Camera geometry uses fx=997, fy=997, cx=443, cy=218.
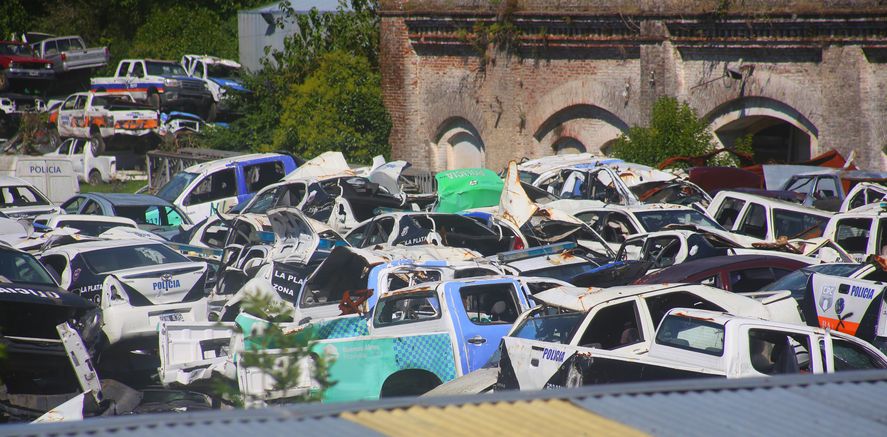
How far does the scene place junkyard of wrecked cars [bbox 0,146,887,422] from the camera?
8.69 meters

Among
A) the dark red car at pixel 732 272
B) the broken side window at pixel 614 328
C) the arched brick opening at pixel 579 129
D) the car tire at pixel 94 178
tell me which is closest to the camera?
the broken side window at pixel 614 328

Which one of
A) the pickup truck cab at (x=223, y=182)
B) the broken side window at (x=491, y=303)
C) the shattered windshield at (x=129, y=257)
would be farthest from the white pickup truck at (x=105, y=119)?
the broken side window at (x=491, y=303)

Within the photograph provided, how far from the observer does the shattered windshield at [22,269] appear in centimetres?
1317

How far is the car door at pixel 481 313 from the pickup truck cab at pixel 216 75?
25.8 metres

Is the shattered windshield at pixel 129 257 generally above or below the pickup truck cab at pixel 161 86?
below

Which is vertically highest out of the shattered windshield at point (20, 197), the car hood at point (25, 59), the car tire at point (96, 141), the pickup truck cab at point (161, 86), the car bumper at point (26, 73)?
the car hood at point (25, 59)

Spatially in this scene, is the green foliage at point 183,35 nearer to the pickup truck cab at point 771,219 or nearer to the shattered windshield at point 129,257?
the shattered windshield at point 129,257

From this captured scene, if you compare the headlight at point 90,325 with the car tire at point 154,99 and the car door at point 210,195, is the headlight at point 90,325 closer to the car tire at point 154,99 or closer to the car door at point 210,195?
the car door at point 210,195

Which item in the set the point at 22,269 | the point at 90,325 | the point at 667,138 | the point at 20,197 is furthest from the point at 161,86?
the point at 90,325

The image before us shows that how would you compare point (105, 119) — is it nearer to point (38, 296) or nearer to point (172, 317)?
point (172, 317)

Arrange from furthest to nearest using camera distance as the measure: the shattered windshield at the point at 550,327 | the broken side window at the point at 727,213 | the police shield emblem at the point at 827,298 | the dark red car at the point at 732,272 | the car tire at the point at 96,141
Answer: the car tire at the point at 96,141 → the broken side window at the point at 727,213 → the dark red car at the point at 732,272 → the police shield emblem at the point at 827,298 → the shattered windshield at the point at 550,327

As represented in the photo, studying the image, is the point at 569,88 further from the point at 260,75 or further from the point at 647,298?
the point at 647,298

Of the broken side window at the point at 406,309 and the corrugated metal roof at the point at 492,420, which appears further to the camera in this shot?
the broken side window at the point at 406,309

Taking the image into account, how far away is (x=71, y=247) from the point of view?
48.0ft
